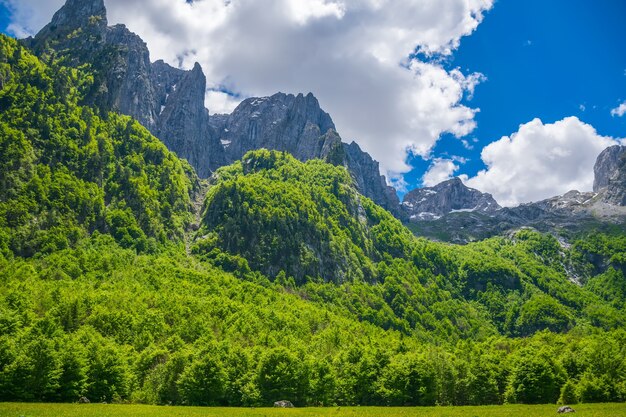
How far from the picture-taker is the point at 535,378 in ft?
313

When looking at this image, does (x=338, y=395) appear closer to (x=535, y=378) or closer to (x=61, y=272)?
(x=535, y=378)

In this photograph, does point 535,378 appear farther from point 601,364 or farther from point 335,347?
point 335,347

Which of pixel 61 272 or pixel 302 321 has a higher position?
pixel 61 272

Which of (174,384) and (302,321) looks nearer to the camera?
(174,384)

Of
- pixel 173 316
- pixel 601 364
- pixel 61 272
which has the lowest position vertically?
pixel 601 364

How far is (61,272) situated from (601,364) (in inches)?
6816

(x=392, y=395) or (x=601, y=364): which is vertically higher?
(x=601, y=364)

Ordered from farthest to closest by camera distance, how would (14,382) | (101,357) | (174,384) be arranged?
(174,384), (101,357), (14,382)

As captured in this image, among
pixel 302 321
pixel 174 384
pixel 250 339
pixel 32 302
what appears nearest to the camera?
pixel 174 384

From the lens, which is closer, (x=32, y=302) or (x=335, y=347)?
(x=32, y=302)

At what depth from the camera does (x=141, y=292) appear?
171 meters

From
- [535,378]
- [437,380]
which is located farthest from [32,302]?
[535,378]

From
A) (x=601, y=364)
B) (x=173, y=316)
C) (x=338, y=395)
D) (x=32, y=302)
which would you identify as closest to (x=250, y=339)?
(x=173, y=316)

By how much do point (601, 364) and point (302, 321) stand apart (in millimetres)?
112185
